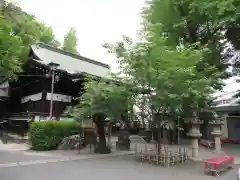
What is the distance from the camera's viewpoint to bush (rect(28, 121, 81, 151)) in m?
15.5

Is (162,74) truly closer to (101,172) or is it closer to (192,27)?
(101,172)

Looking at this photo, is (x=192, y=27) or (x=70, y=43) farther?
(x=70, y=43)

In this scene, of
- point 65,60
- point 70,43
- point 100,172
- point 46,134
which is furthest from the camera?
point 70,43

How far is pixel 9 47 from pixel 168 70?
8.37 m

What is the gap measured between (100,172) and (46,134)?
7.37m

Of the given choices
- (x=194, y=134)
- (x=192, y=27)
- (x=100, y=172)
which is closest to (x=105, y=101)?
(x=100, y=172)

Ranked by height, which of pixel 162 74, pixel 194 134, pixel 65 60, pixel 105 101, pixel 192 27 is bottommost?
pixel 194 134

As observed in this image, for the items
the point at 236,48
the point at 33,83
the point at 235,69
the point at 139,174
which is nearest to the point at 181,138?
the point at 235,69

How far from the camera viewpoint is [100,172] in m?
9.36

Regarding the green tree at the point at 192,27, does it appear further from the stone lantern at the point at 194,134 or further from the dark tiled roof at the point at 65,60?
the dark tiled roof at the point at 65,60

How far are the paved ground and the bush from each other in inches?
190

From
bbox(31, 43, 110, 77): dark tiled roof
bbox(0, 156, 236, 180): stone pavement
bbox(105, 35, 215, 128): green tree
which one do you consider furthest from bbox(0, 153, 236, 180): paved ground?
bbox(31, 43, 110, 77): dark tiled roof

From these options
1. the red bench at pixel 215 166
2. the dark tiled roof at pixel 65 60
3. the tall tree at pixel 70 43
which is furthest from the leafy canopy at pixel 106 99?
the tall tree at pixel 70 43

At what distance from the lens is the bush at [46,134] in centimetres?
1549
